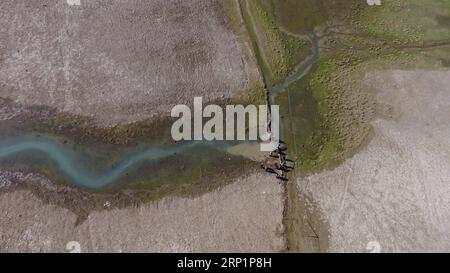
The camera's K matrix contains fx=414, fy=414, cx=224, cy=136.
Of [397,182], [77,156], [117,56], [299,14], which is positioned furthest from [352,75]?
[77,156]

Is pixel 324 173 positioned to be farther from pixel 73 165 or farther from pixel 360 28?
pixel 73 165

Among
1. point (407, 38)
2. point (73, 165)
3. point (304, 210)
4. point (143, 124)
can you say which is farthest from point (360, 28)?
Answer: point (73, 165)

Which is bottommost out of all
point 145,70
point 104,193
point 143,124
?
point 104,193

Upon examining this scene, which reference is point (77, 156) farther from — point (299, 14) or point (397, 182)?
point (397, 182)

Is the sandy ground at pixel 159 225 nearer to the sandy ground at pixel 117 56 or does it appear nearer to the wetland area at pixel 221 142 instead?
the wetland area at pixel 221 142

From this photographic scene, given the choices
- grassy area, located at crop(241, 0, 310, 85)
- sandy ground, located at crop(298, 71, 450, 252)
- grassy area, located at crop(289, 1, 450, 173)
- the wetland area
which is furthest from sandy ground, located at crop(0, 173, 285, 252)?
grassy area, located at crop(241, 0, 310, 85)

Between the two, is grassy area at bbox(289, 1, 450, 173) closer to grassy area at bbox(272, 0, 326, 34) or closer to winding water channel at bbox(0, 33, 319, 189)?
grassy area at bbox(272, 0, 326, 34)
